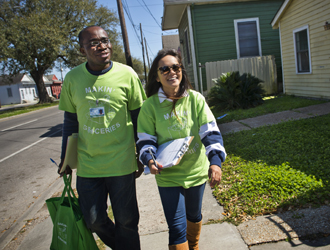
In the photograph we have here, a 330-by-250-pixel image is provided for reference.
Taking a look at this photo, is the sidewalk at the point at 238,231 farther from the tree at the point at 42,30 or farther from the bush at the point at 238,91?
the tree at the point at 42,30

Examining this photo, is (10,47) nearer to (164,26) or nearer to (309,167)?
(164,26)

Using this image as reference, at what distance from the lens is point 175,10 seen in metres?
14.3

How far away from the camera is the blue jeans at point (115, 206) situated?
2.32 m

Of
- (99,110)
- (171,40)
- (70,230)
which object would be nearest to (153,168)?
(99,110)

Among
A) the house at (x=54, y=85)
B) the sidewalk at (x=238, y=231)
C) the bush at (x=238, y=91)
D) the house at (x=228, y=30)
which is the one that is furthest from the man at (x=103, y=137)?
A: the house at (x=54, y=85)

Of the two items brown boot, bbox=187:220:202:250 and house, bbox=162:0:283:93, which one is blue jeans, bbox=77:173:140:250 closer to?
brown boot, bbox=187:220:202:250

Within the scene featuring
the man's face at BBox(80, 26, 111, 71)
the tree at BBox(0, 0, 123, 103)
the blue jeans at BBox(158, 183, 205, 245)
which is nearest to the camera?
the blue jeans at BBox(158, 183, 205, 245)

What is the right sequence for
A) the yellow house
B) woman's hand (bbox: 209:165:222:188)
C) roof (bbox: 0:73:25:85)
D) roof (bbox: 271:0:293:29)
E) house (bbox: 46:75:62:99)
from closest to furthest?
woman's hand (bbox: 209:165:222:188)
the yellow house
roof (bbox: 271:0:293:29)
roof (bbox: 0:73:25:85)
house (bbox: 46:75:62:99)

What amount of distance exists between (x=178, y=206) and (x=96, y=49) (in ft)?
4.59

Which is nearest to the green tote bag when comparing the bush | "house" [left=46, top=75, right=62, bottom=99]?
the bush

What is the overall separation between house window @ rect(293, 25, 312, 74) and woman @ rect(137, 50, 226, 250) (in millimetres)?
9573

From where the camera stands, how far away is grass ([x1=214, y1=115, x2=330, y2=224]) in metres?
3.19

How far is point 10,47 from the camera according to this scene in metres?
25.1

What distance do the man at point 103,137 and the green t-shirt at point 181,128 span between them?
0.88ft
